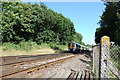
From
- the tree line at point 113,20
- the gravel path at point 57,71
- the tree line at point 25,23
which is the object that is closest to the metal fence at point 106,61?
the gravel path at point 57,71

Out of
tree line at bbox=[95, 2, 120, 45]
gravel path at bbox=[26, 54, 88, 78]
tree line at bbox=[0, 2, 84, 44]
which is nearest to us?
gravel path at bbox=[26, 54, 88, 78]

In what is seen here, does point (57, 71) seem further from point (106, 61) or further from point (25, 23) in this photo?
point (25, 23)

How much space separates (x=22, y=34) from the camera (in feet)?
95.5

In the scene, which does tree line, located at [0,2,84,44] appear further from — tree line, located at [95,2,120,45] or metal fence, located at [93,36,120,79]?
metal fence, located at [93,36,120,79]

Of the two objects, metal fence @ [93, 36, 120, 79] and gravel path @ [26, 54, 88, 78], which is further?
gravel path @ [26, 54, 88, 78]

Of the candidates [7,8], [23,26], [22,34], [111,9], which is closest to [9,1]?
[7,8]

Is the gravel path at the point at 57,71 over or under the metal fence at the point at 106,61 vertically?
under

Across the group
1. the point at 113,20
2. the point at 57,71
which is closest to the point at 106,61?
the point at 57,71

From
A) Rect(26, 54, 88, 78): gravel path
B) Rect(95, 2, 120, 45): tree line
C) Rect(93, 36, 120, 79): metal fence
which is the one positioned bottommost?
Rect(26, 54, 88, 78): gravel path

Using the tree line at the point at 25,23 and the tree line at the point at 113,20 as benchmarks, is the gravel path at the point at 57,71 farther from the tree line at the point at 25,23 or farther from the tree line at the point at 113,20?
the tree line at the point at 25,23

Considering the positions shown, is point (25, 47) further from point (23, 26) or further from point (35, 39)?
point (35, 39)

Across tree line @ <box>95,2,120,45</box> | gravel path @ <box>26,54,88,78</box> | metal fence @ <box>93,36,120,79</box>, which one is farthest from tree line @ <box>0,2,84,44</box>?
metal fence @ <box>93,36,120,79</box>

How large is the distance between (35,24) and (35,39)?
12.2 feet

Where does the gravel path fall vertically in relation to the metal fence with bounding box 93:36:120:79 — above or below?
below
